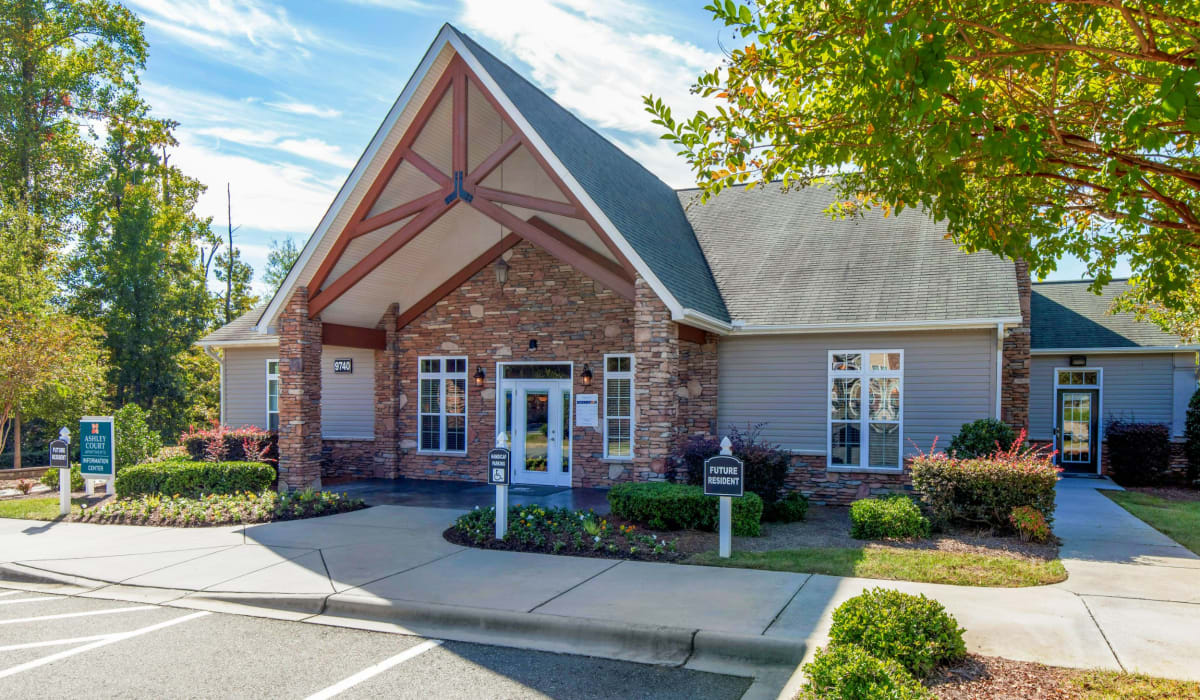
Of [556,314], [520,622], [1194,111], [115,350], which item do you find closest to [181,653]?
[520,622]

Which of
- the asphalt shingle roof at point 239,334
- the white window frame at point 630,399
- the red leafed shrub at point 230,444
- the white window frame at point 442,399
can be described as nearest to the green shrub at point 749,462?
the white window frame at point 630,399

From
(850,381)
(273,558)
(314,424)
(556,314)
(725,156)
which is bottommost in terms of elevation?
(273,558)

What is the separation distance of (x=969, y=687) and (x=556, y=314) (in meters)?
11.4

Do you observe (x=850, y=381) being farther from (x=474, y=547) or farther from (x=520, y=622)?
(x=520, y=622)

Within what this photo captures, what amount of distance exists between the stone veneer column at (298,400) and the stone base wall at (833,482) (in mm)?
8348

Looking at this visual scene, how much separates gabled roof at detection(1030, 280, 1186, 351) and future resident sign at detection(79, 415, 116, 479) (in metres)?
19.6

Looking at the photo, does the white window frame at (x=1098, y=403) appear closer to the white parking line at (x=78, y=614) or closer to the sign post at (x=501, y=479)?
the sign post at (x=501, y=479)

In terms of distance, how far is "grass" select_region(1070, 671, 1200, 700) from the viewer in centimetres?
470

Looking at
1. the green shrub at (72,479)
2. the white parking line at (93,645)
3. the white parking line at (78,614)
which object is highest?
the white parking line at (93,645)

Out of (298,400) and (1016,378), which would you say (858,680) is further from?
(1016,378)

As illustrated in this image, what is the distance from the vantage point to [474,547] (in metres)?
9.60

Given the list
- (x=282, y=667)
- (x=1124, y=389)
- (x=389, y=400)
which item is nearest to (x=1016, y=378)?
(x=1124, y=389)

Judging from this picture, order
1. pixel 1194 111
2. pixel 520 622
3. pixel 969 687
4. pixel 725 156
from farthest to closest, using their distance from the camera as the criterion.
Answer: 1. pixel 725 156
2. pixel 520 622
3. pixel 969 687
4. pixel 1194 111

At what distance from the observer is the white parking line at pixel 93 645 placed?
5.80 metres
